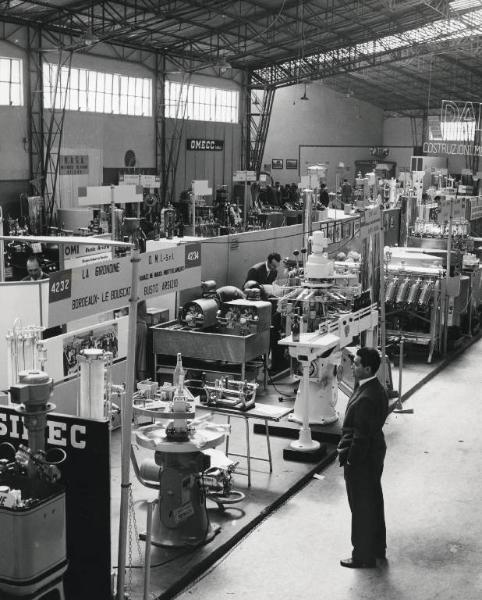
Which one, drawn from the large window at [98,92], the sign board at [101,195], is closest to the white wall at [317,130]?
the large window at [98,92]

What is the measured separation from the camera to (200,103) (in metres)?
27.8

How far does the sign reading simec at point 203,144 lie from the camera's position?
26.7 meters

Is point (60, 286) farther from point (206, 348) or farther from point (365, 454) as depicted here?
point (206, 348)

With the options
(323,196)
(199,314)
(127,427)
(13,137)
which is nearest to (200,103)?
(323,196)

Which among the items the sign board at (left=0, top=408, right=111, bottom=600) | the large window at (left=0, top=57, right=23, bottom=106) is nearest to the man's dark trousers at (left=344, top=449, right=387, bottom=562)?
the sign board at (left=0, top=408, right=111, bottom=600)

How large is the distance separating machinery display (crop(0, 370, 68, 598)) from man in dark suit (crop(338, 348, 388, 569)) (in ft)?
6.96

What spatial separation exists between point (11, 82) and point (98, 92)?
353 centimetres

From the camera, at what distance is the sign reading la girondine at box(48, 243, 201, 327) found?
425cm

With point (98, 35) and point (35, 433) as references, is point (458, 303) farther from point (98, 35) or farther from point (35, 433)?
point (98, 35)

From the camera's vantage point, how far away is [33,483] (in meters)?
4.20

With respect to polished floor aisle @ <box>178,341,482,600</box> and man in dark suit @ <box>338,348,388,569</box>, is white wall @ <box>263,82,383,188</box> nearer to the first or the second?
polished floor aisle @ <box>178,341,482,600</box>

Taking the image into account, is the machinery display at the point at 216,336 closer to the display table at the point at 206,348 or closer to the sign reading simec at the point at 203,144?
the display table at the point at 206,348

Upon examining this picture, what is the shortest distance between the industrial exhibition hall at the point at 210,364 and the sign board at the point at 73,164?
5 centimetres

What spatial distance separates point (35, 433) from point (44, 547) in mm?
565
